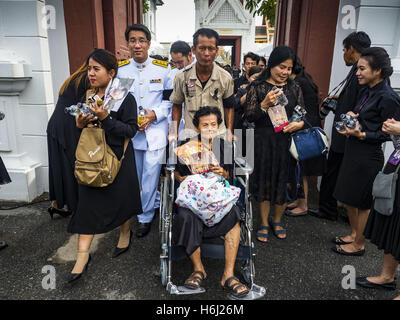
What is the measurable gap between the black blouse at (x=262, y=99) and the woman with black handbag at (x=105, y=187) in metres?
1.21

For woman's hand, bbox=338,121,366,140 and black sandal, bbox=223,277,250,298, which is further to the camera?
woman's hand, bbox=338,121,366,140

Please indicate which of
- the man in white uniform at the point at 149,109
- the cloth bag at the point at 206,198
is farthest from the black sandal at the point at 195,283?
the man in white uniform at the point at 149,109

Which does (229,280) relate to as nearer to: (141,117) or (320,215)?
(141,117)

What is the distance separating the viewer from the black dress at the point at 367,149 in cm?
269

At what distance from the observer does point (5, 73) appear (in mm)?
3783

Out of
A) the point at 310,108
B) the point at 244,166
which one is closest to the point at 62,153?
the point at 244,166

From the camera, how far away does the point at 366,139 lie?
2.79m

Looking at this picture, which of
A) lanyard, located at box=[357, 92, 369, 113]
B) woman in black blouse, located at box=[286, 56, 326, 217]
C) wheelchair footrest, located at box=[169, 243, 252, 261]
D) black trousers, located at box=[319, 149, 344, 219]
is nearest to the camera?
wheelchair footrest, located at box=[169, 243, 252, 261]

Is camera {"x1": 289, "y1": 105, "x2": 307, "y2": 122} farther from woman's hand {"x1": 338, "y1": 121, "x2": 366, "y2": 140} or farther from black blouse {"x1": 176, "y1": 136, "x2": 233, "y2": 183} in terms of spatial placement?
black blouse {"x1": 176, "y1": 136, "x2": 233, "y2": 183}

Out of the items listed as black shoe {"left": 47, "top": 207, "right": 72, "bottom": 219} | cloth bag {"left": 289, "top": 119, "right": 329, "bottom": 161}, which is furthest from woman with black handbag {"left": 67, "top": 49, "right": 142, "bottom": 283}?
cloth bag {"left": 289, "top": 119, "right": 329, "bottom": 161}

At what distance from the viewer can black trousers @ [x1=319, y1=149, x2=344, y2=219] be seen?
3.76 meters

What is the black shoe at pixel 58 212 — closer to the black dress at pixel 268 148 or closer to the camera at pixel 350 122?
the black dress at pixel 268 148

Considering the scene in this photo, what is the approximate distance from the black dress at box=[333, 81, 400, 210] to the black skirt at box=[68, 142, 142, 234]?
82.0 inches

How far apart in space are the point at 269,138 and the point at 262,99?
41 cm
